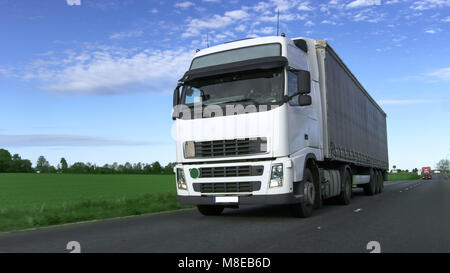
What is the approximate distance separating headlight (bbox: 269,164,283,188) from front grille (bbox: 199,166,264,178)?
24 cm

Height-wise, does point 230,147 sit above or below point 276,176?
above

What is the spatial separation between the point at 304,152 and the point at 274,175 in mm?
1185

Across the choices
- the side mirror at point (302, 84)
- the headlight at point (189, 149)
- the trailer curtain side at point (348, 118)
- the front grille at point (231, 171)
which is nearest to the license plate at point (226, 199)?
the front grille at point (231, 171)

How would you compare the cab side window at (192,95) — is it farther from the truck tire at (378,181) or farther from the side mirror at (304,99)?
the truck tire at (378,181)

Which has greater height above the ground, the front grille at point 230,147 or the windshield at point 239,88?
the windshield at point 239,88

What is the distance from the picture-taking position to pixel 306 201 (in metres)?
9.45

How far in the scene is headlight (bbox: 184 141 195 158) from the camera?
9.15 metres

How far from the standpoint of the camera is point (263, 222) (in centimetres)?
897

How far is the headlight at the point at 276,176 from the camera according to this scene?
8484 millimetres

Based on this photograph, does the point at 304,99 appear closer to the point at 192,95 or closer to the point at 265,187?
the point at 265,187

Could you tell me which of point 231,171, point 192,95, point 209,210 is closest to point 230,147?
point 231,171

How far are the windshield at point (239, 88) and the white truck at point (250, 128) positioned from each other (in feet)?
0.07

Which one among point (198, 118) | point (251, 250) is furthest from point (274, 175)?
point (251, 250)

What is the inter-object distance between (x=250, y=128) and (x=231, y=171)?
98 centimetres
